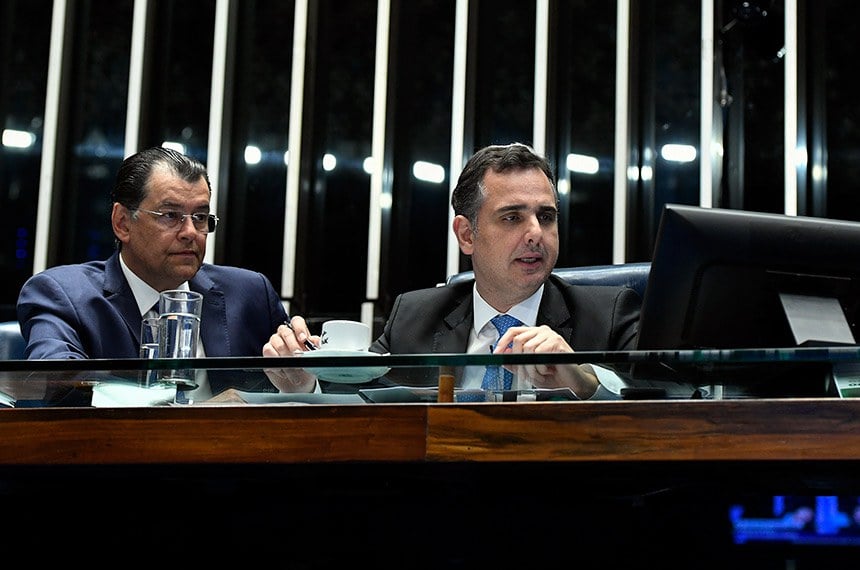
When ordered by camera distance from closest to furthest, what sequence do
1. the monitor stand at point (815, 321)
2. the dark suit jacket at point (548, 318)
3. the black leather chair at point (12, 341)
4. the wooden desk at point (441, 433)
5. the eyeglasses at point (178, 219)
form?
the wooden desk at point (441, 433)
the monitor stand at point (815, 321)
the dark suit jacket at point (548, 318)
the black leather chair at point (12, 341)
the eyeglasses at point (178, 219)

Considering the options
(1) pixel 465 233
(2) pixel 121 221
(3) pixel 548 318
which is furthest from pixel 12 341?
(3) pixel 548 318

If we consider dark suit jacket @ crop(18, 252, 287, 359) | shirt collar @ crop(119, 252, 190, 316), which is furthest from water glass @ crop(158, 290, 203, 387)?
shirt collar @ crop(119, 252, 190, 316)

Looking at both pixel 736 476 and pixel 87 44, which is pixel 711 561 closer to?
pixel 736 476

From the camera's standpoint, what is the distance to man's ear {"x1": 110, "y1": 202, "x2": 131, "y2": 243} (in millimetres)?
2574

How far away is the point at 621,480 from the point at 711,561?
119 mm

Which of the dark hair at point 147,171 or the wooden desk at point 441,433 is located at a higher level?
the dark hair at point 147,171

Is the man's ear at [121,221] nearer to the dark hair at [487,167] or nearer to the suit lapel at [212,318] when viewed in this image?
the suit lapel at [212,318]

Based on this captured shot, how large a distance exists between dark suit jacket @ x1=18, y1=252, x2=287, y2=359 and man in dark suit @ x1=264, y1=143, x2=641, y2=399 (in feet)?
1.11

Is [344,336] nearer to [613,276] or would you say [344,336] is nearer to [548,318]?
[548,318]

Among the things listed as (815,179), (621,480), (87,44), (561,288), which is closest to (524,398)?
(621,480)

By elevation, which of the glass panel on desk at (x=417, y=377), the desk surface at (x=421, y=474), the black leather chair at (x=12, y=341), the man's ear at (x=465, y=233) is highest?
the man's ear at (x=465, y=233)

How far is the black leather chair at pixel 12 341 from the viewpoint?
2.34m

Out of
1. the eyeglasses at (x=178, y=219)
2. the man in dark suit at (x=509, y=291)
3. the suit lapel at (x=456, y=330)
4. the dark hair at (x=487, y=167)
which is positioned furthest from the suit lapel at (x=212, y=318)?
the dark hair at (x=487, y=167)

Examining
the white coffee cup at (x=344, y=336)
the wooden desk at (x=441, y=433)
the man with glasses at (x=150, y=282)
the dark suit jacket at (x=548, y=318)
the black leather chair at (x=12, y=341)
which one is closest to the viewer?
the wooden desk at (x=441, y=433)
